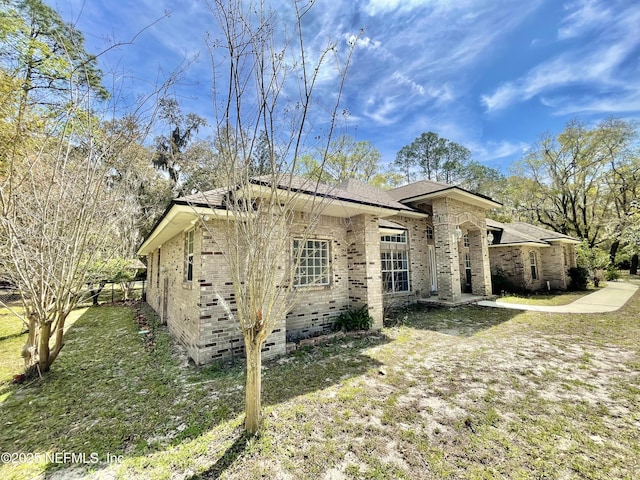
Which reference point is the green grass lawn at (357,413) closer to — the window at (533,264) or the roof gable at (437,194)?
the roof gable at (437,194)

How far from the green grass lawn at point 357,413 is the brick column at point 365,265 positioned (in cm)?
141

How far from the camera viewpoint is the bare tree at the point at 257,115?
291 cm

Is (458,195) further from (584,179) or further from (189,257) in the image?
(584,179)

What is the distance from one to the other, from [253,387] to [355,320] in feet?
15.0

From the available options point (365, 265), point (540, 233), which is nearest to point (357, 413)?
point (365, 265)

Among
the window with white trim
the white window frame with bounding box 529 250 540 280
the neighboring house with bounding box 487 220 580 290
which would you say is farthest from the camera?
the white window frame with bounding box 529 250 540 280

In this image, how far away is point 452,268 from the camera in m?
11.0

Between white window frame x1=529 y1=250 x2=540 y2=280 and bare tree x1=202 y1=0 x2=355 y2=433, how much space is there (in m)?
18.4

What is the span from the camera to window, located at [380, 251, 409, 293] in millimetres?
10953

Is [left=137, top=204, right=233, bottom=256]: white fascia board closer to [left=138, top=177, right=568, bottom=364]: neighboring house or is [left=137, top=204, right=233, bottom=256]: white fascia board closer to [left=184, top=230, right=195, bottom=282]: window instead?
[left=138, top=177, right=568, bottom=364]: neighboring house

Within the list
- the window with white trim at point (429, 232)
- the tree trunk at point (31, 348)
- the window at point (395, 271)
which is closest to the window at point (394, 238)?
the window at point (395, 271)

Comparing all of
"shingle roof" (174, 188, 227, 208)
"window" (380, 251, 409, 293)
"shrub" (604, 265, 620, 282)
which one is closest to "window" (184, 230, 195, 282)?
"shingle roof" (174, 188, 227, 208)

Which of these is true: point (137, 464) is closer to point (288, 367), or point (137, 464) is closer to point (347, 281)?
point (288, 367)

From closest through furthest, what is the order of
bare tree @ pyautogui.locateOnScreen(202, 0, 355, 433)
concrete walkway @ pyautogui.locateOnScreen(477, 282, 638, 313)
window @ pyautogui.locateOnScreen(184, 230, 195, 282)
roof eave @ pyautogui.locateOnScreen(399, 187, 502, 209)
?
bare tree @ pyautogui.locateOnScreen(202, 0, 355, 433)
window @ pyautogui.locateOnScreen(184, 230, 195, 282)
concrete walkway @ pyautogui.locateOnScreen(477, 282, 638, 313)
roof eave @ pyautogui.locateOnScreen(399, 187, 502, 209)
